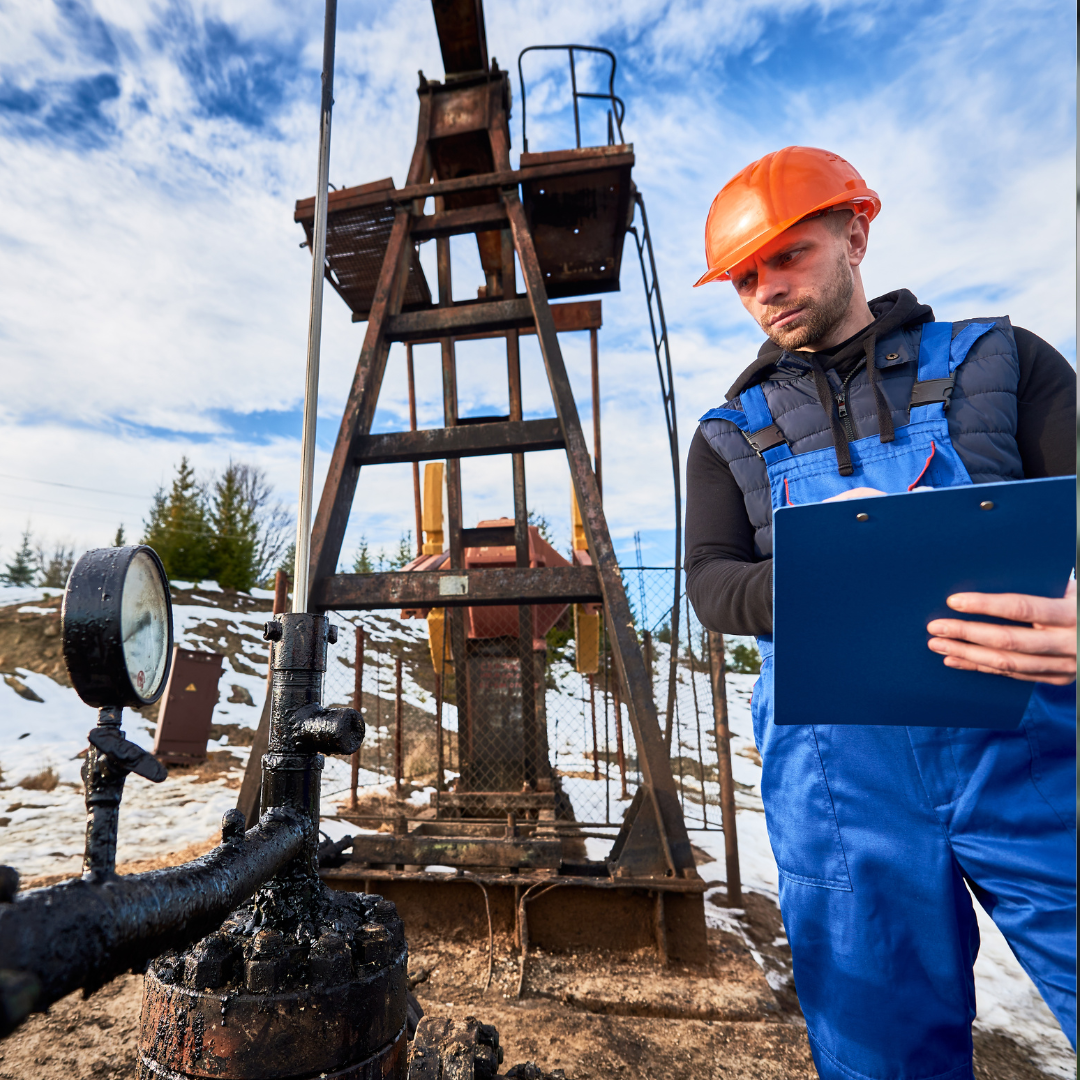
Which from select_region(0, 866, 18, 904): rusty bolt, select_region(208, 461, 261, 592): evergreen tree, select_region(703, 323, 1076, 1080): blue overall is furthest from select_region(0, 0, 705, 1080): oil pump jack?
select_region(208, 461, 261, 592): evergreen tree

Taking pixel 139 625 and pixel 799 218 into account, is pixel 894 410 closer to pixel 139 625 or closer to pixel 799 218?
pixel 799 218

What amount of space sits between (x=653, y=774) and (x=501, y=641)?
2755 mm

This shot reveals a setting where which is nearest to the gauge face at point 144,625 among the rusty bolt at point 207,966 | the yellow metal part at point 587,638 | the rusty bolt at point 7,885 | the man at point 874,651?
the rusty bolt at point 7,885

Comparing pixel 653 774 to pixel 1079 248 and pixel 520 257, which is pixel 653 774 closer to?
pixel 1079 248

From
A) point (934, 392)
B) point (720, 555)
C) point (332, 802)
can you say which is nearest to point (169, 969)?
point (720, 555)

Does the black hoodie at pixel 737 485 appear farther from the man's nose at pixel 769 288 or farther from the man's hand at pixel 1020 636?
the man's hand at pixel 1020 636

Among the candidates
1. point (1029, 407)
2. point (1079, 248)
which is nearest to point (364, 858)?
point (1029, 407)

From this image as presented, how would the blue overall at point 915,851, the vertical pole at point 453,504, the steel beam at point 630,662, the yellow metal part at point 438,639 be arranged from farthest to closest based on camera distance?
the yellow metal part at point 438,639, the vertical pole at point 453,504, the steel beam at point 630,662, the blue overall at point 915,851

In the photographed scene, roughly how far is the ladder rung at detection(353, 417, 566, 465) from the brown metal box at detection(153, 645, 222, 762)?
8.19 meters

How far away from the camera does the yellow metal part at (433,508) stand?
5.57 m

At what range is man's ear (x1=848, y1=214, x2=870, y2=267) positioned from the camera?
1.69 m

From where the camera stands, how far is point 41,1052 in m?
2.42

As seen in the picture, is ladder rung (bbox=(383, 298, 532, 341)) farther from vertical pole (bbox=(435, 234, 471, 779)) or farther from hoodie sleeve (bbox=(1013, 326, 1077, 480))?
hoodie sleeve (bbox=(1013, 326, 1077, 480))

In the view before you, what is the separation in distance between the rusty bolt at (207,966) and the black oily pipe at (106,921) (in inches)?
6.8
